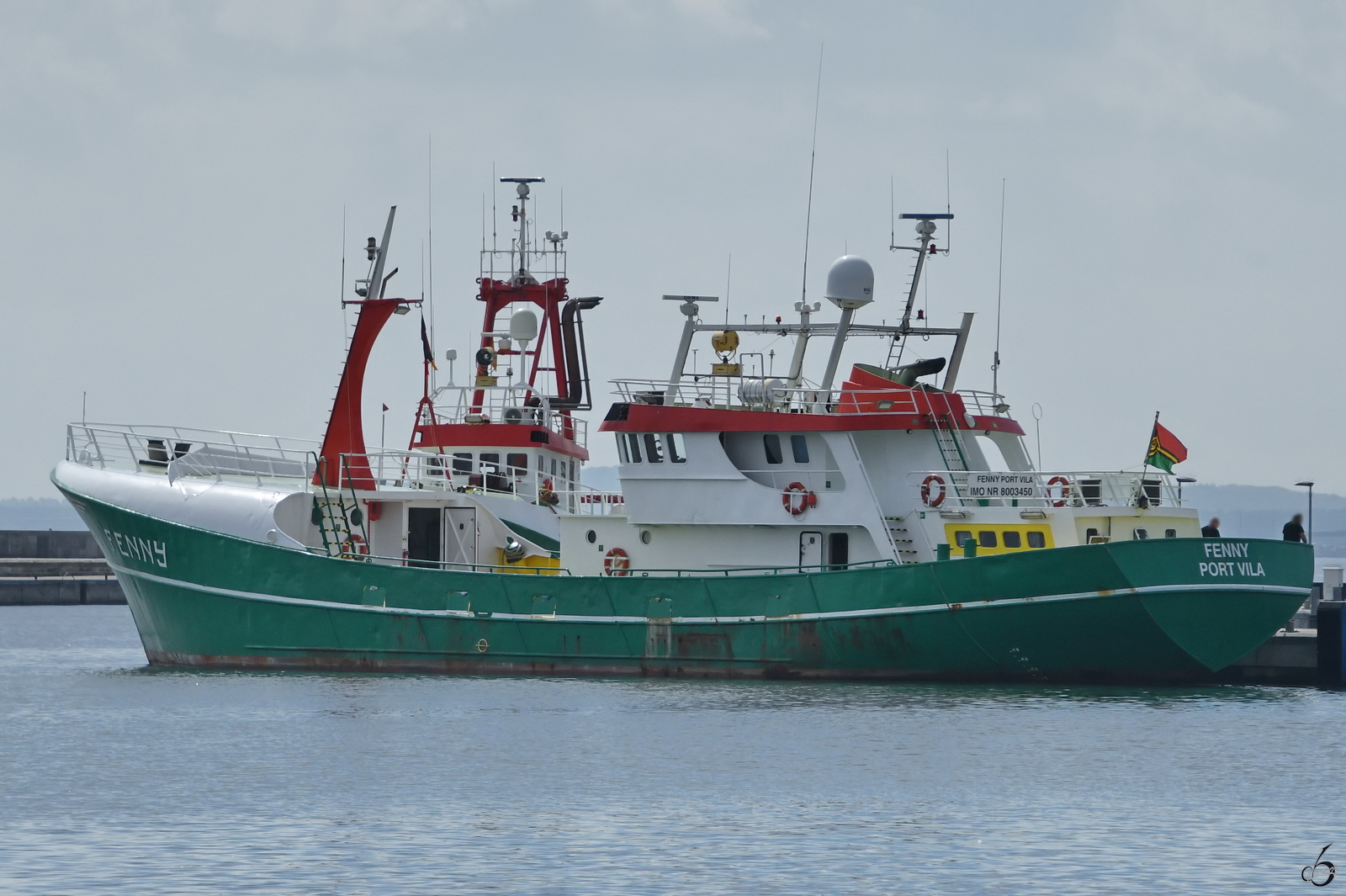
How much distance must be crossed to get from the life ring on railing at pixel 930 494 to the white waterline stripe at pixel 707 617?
1771mm

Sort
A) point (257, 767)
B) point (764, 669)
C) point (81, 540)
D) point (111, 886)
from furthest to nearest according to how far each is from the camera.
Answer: point (81, 540) < point (764, 669) < point (257, 767) < point (111, 886)

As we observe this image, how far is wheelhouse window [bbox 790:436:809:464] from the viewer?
96.1ft

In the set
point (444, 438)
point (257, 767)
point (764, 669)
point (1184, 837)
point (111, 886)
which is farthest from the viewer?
point (444, 438)

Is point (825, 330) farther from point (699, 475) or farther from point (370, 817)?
point (370, 817)

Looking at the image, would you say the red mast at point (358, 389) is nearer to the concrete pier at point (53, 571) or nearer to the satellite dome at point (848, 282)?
the satellite dome at point (848, 282)

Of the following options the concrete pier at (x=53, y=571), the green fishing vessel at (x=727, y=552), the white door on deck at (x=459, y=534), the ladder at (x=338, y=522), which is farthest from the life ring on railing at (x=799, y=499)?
the concrete pier at (x=53, y=571)

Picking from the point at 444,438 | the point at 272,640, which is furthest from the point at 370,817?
the point at 444,438

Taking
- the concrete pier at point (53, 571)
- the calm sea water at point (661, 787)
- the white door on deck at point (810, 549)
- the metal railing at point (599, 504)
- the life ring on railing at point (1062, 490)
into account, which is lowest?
the calm sea water at point (661, 787)

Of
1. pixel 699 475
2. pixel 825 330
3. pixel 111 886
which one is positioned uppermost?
pixel 825 330

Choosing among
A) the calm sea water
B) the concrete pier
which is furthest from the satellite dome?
the concrete pier

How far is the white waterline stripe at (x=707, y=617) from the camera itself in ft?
86.4

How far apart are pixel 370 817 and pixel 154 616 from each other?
1472 cm

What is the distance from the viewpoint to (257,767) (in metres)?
22.0

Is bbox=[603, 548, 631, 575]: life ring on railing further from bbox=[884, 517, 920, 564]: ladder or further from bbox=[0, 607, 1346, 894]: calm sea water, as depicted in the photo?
bbox=[884, 517, 920, 564]: ladder
